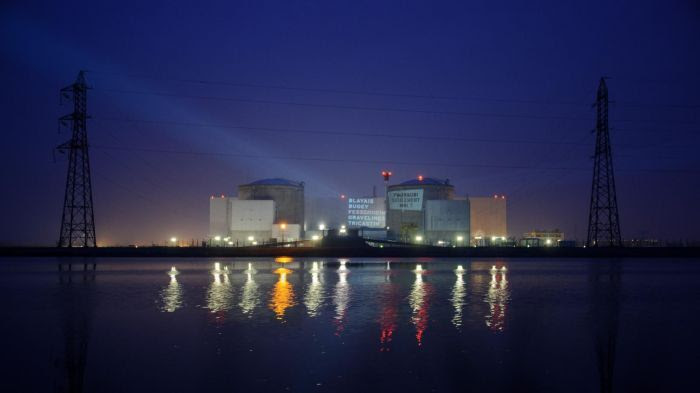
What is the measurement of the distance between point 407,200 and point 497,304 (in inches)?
2303

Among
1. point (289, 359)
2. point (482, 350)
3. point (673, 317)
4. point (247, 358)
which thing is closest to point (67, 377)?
point (247, 358)

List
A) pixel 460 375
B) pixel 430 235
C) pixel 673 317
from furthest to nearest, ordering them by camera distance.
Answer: pixel 430 235, pixel 673 317, pixel 460 375

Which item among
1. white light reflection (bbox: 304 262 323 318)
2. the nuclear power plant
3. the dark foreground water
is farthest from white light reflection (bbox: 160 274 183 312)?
the nuclear power plant

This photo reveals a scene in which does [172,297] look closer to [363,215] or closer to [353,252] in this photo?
[353,252]

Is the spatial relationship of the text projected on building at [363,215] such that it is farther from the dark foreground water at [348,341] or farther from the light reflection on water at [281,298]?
the dark foreground water at [348,341]

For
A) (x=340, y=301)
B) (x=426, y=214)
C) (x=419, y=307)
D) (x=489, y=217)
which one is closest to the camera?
(x=419, y=307)

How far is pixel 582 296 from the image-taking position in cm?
1928

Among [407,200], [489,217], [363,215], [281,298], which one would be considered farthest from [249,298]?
[489,217]

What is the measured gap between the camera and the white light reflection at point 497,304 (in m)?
12.6

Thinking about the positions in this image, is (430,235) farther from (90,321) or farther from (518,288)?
(90,321)

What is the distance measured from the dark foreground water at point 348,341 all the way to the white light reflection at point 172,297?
117 mm

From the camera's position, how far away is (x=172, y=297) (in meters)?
18.5

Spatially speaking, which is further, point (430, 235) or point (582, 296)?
point (430, 235)

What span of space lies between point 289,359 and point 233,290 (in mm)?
12249
